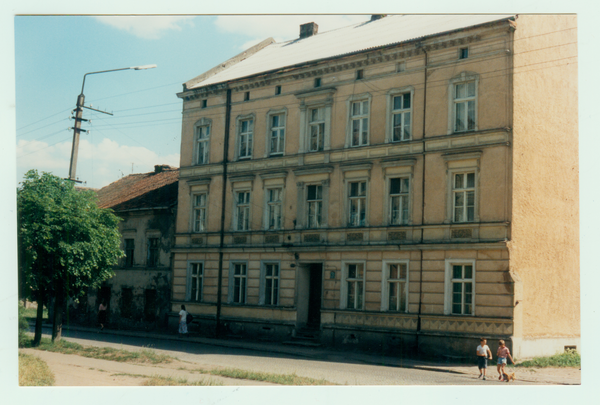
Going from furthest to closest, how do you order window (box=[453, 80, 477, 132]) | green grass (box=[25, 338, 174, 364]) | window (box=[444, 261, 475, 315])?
window (box=[453, 80, 477, 132]), window (box=[444, 261, 475, 315]), green grass (box=[25, 338, 174, 364])

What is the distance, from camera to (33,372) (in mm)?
16172

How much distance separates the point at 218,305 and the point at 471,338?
12.0 meters

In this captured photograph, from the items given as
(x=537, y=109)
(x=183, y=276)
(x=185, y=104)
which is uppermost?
(x=185, y=104)

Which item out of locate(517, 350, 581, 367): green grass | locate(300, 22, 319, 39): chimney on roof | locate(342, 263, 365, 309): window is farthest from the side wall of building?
locate(300, 22, 319, 39): chimney on roof

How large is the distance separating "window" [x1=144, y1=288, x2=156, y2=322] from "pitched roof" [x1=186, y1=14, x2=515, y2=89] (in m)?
10.3

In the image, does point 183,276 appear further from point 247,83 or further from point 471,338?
point 471,338

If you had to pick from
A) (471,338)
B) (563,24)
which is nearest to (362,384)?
(471,338)

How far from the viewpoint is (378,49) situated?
2448 centimetres

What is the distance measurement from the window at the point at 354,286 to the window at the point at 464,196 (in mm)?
4394

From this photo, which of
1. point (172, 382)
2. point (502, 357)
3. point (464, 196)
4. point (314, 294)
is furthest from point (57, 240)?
point (502, 357)

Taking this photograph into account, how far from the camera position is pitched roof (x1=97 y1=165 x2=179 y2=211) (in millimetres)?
33312

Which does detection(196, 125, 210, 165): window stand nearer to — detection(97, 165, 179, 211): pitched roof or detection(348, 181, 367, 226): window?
detection(97, 165, 179, 211): pitched roof

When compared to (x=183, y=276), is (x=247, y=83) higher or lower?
higher

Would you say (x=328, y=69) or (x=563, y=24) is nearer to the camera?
(x=563, y=24)
